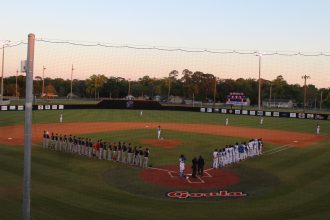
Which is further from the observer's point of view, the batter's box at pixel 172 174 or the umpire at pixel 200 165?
the batter's box at pixel 172 174

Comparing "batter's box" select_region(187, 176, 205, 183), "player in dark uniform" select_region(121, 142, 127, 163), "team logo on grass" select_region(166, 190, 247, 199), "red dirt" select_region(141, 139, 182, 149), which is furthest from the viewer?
"red dirt" select_region(141, 139, 182, 149)

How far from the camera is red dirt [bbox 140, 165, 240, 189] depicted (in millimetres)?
18594

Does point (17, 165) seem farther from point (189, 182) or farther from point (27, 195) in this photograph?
point (27, 195)

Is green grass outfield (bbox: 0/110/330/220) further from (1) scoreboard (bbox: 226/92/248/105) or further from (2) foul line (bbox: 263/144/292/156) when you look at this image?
(1) scoreboard (bbox: 226/92/248/105)

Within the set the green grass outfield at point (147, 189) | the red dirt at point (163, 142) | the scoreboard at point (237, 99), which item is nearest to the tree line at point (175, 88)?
the scoreboard at point (237, 99)

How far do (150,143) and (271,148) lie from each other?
9.70 m

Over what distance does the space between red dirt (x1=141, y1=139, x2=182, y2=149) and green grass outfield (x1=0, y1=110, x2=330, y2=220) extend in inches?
71.6

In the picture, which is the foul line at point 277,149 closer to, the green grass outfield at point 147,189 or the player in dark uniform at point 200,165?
the green grass outfield at point 147,189

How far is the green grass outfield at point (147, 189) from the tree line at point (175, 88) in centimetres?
7560

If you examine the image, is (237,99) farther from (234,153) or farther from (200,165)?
(200,165)

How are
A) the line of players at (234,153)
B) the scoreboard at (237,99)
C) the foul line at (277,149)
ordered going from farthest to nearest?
the scoreboard at (237,99), the foul line at (277,149), the line of players at (234,153)

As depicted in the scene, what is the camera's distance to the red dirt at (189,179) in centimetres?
1859

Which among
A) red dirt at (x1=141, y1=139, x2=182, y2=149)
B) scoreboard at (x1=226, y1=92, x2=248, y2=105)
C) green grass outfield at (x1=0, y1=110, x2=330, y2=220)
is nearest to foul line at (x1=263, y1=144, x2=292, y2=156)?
green grass outfield at (x1=0, y1=110, x2=330, y2=220)

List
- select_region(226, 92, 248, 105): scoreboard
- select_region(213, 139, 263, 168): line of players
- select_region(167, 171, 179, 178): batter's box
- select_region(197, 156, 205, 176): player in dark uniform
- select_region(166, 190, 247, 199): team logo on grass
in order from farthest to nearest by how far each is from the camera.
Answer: select_region(226, 92, 248, 105): scoreboard → select_region(213, 139, 263, 168): line of players → select_region(167, 171, 179, 178): batter's box → select_region(197, 156, 205, 176): player in dark uniform → select_region(166, 190, 247, 199): team logo on grass
